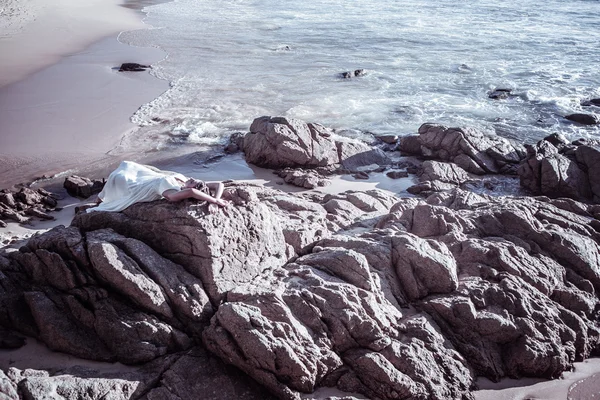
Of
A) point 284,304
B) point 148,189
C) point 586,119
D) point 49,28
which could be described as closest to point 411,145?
point 586,119

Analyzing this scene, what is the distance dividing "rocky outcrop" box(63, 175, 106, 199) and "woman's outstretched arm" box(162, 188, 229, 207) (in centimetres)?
498

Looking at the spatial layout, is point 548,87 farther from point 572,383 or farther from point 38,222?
point 38,222

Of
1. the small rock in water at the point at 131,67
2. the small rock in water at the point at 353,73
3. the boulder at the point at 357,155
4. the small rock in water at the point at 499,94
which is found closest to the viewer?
the boulder at the point at 357,155

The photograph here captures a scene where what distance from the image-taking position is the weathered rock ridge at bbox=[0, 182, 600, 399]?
584 cm

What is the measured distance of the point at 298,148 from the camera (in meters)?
12.9

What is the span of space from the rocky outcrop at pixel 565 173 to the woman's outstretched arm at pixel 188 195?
847 cm

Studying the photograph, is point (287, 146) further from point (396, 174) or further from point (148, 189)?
point (148, 189)

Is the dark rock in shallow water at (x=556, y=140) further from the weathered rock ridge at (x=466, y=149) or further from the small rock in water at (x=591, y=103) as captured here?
the small rock in water at (x=591, y=103)

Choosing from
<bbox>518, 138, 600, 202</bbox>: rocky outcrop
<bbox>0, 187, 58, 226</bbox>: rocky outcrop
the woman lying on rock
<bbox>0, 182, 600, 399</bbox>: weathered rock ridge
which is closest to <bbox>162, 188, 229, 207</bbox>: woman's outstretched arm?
the woman lying on rock

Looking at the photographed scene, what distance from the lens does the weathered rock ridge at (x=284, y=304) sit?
5.84m

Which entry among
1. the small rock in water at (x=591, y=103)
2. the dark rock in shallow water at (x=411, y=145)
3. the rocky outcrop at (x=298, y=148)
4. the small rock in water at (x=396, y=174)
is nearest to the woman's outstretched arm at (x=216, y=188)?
the rocky outcrop at (x=298, y=148)

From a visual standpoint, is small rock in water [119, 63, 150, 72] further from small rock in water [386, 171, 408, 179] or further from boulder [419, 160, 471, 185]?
boulder [419, 160, 471, 185]

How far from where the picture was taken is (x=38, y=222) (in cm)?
984

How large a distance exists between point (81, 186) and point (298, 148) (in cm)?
511
